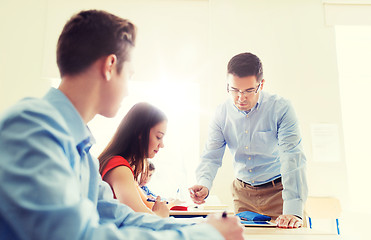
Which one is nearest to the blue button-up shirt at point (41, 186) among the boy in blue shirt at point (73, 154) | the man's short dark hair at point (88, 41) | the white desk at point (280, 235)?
the boy in blue shirt at point (73, 154)

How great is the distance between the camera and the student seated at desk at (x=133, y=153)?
1.25 meters

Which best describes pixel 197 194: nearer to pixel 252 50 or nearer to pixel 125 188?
pixel 125 188

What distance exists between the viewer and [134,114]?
60.1 inches

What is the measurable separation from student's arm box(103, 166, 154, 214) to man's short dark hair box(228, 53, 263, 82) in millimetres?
915

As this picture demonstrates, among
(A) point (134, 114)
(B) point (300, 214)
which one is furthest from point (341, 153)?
(A) point (134, 114)

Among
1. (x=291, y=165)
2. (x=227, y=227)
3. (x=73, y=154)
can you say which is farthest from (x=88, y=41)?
(x=291, y=165)

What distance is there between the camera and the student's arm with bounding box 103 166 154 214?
1221 millimetres

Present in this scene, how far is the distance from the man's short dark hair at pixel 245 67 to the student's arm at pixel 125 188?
915mm

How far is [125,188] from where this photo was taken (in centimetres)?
124

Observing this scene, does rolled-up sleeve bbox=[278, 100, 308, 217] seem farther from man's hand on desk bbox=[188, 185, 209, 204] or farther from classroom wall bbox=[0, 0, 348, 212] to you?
classroom wall bbox=[0, 0, 348, 212]

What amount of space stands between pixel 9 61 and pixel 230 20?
266 centimetres

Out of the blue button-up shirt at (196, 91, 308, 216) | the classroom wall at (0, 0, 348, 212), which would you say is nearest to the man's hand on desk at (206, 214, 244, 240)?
the blue button-up shirt at (196, 91, 308, 216)

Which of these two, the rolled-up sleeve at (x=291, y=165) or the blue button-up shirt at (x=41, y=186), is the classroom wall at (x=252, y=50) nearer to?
the rolled-up sleeve at (x=291, y=165)

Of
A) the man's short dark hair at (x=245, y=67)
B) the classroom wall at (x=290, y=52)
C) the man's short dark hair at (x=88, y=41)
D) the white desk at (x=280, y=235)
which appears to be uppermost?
the classroom wall at (x=290, y=52)
